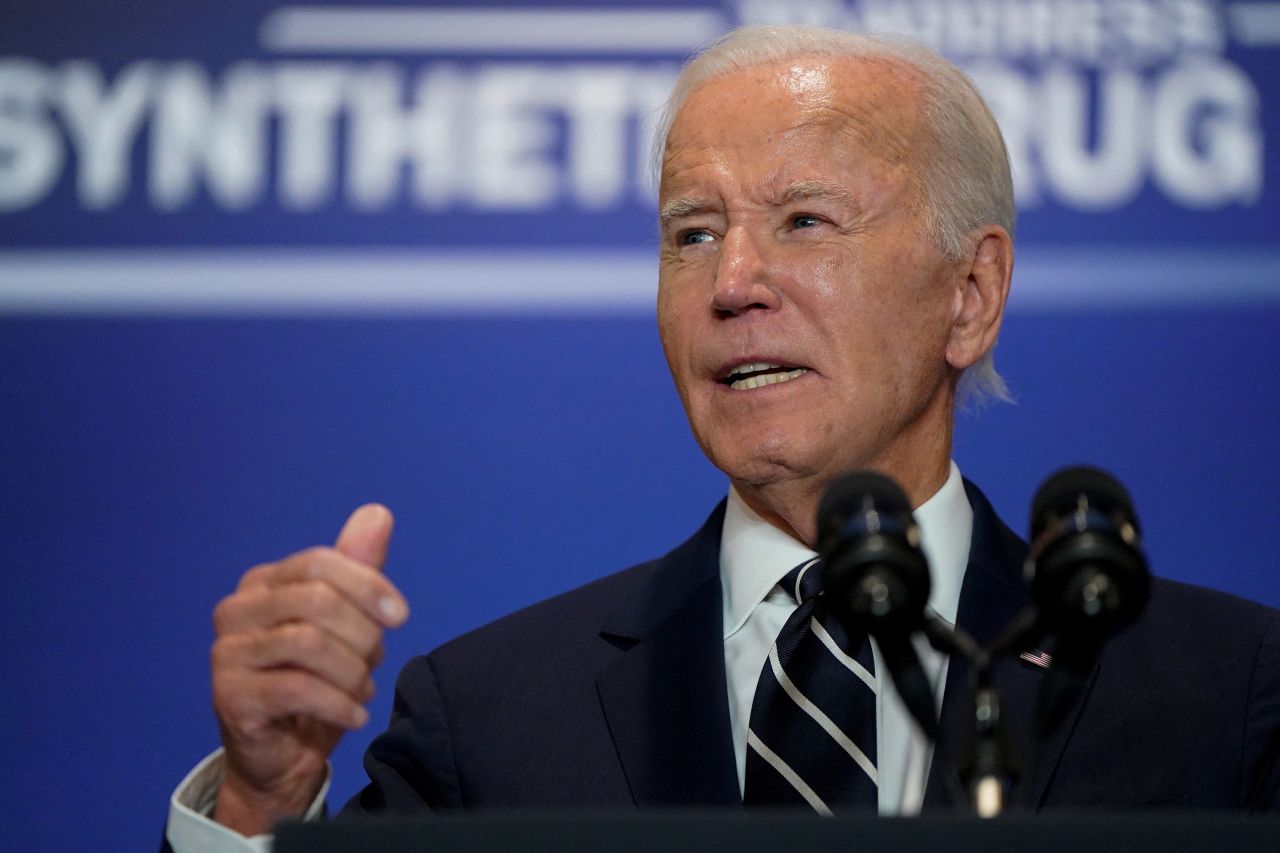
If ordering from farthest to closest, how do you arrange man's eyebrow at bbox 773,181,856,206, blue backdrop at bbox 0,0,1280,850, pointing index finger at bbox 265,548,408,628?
blue backdrop at bbox 0,0,1280,850, man's eyebrow at bbox 773,181,856,206, pointing index finger at bbox 265,548,408,628

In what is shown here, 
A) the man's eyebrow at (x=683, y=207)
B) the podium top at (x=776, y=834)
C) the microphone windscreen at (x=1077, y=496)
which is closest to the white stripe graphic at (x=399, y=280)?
the man's eyebrow at (x=683, y=207)

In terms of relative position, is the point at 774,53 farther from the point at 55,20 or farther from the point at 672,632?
the point at 55,20

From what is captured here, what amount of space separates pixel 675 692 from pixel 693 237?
588 millimetres

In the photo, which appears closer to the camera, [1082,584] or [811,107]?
[1082,584]

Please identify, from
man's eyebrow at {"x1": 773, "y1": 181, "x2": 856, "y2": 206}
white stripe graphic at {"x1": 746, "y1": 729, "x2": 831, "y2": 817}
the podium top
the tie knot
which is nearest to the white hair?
man's eyebrow at {"x1": 773, "y1": 181, "x2": 856, "y2": 206}

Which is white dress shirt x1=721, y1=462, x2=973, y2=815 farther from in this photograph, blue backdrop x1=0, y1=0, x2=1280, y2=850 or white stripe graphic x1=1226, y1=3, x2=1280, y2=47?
white stripe graphic x1=1226, y1=3, x2=1280, y2=47

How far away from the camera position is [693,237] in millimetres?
2086

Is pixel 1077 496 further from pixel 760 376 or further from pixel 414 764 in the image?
pixel 414 764

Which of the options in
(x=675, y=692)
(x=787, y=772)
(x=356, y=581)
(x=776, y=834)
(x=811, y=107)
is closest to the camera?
(x=776, y=834)

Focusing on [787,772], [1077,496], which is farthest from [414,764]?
[1077,496]

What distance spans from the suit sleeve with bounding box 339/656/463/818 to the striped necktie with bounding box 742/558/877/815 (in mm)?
385

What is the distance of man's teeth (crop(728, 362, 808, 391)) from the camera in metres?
1.95

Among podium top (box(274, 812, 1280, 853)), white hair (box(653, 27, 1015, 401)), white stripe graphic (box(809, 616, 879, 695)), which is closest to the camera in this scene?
podium top (box(274, 812, 1280, 853))

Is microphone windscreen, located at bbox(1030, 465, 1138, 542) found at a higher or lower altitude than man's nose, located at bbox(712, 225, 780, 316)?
lower
